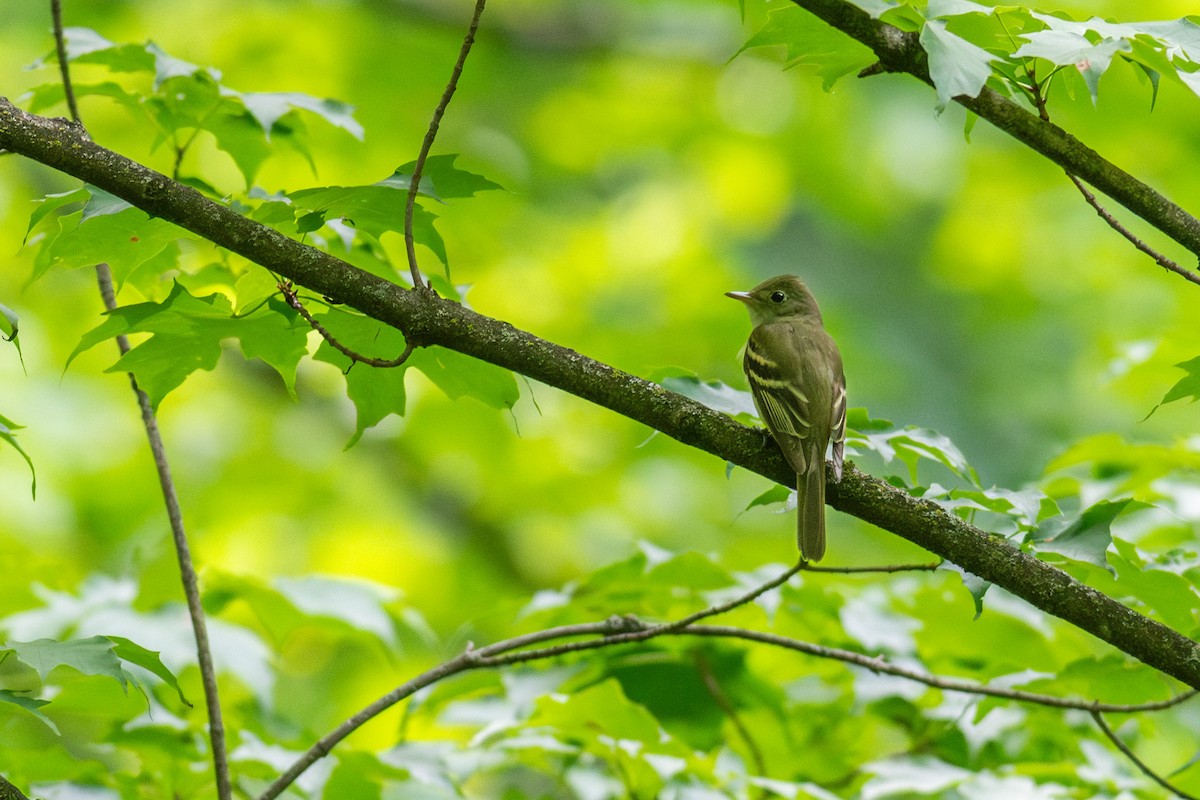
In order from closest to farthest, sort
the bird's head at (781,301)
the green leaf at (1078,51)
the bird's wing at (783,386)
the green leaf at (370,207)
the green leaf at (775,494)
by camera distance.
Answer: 1. the green leaf at (1078,51)
2. the green leaf at (370,207)
3. the green leaf at (775,494)
4. the bird's wing at (783,386)
5. the bird's head at (781,301)

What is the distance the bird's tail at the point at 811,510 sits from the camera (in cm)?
260

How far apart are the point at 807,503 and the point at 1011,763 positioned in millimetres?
1209

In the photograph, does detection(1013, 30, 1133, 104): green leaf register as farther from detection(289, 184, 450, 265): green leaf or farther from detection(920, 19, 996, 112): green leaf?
detection(289, 184, 450, 265): green leaf

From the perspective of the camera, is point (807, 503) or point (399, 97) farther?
point (399, 97)

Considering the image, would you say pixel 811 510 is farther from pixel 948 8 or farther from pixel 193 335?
pixel 193 335

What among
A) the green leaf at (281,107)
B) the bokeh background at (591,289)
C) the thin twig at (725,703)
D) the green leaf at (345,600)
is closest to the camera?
the green leaf at (281,107)

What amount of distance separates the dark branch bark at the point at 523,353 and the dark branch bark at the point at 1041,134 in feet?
2.41

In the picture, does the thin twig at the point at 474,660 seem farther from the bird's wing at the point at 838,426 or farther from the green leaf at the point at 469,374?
the green leaf at the point at 469,374

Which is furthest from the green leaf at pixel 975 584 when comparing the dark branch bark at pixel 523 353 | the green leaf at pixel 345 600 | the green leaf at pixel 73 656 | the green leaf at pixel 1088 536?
the green leaf at pixel 345 600

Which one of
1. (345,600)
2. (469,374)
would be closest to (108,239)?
(469,374)

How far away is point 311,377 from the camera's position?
29.9ft

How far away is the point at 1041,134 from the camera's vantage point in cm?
239

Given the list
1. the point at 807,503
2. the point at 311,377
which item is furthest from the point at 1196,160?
the point at 807,503

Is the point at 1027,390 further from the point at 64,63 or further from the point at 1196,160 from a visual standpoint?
the point at 64,63
